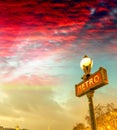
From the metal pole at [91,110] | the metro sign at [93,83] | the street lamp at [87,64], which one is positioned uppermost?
the street lamp at [87,64]

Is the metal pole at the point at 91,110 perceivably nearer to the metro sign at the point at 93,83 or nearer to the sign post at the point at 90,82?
the sign post at the point at 90,82

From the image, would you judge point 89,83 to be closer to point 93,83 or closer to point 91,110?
point 93,83

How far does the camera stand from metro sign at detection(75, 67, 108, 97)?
797 cm

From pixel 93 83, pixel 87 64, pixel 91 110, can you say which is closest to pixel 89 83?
pixel 93 83

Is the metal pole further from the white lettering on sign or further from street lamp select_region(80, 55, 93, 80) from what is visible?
street lamp select_region(80, 55, 93, 80)

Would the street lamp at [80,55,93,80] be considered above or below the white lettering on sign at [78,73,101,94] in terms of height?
above

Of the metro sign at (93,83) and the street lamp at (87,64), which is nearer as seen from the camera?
the metro sign at (93,83)

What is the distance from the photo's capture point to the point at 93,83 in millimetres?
8445

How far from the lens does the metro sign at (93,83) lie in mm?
7969

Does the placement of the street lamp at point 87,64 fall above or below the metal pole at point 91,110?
above

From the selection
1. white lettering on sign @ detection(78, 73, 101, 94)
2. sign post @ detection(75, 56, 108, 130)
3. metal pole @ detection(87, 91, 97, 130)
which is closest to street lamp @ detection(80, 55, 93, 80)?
sign post @ detection(75, 56, 108, 130)

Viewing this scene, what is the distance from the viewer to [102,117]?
207 feet

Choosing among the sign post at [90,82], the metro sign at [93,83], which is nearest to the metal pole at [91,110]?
the sign post at [90,82]

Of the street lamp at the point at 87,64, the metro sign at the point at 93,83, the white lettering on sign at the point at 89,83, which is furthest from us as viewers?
the street lamp at the point at 87,64
